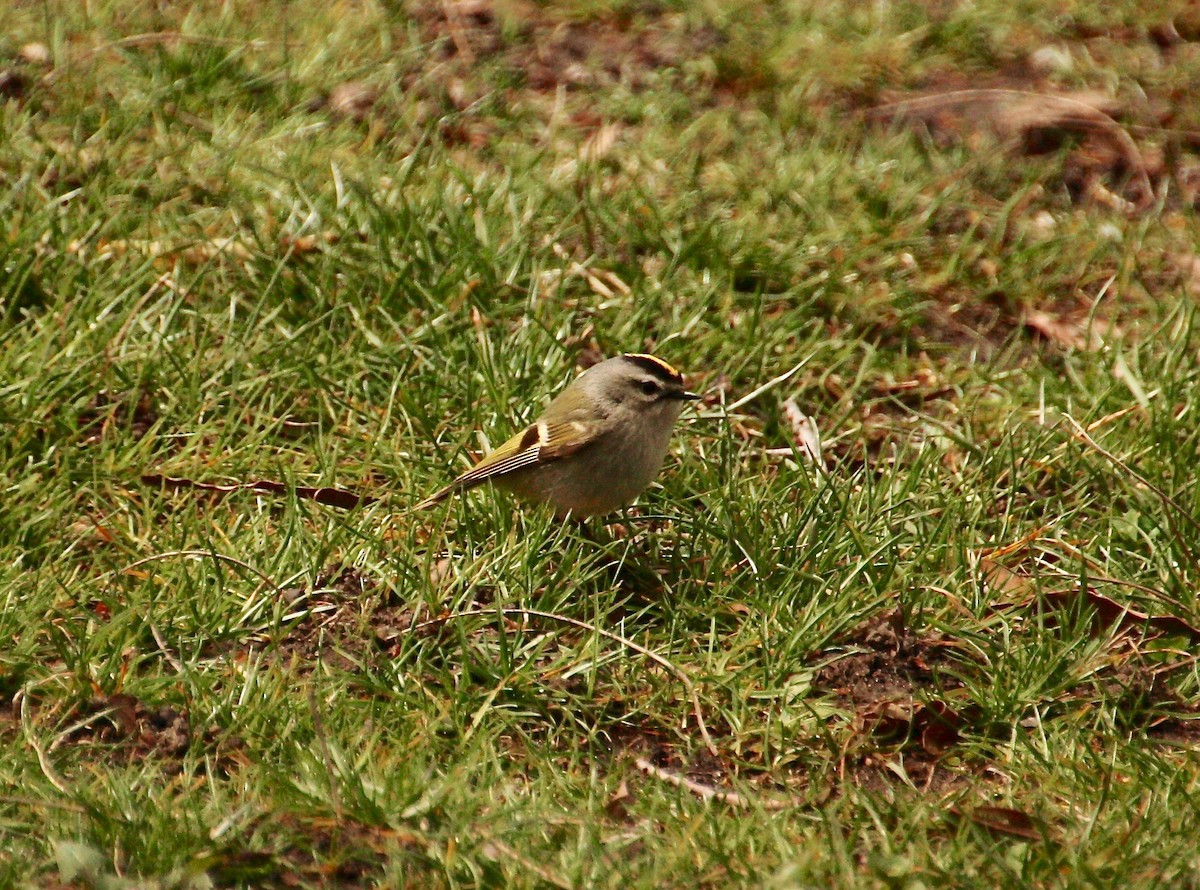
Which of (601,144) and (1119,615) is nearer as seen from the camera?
(1119,615)

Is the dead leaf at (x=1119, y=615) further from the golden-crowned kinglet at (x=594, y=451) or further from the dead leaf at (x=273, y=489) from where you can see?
the dead leaf at (x=273, y=489)

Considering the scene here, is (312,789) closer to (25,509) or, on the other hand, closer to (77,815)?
(77,815)

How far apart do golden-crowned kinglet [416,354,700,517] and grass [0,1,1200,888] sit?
14 centimetres

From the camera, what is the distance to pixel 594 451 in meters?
4.83

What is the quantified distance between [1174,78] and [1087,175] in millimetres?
1163

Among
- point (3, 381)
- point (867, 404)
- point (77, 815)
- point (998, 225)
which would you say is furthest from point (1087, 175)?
point (77, 815)

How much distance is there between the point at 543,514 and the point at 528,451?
0.23 m

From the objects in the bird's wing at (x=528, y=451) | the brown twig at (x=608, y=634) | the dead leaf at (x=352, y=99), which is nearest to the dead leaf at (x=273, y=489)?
the bird's wing at (x=528, y=451)

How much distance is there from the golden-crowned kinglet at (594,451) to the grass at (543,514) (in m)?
0.14

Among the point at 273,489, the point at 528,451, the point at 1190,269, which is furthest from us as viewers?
the point at 1190,269

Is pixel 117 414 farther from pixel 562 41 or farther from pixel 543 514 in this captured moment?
pixel 562 41

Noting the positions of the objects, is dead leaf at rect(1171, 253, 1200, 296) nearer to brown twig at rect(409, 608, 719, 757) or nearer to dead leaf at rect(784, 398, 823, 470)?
dead leaf at rect(784, 398, 823, 470)

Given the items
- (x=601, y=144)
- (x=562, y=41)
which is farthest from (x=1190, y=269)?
(x=562, y=41)

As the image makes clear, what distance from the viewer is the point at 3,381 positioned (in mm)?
5051
